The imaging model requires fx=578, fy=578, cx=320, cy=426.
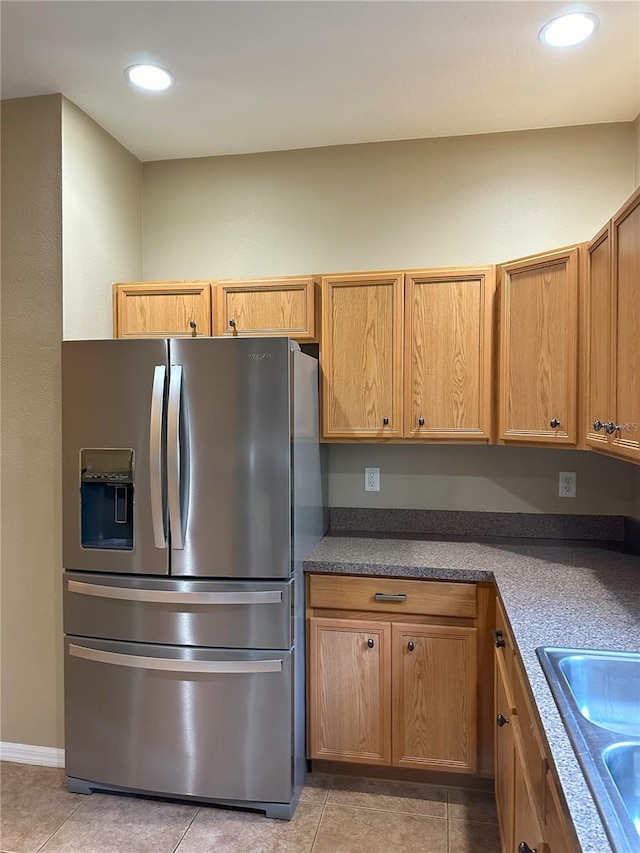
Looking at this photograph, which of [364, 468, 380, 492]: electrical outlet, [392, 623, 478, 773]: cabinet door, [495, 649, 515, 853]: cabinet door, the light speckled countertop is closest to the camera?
the light speckled countertop

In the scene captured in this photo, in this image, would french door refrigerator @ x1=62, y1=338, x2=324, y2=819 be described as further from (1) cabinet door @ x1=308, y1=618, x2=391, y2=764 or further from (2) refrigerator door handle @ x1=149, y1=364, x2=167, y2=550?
(1) cabinet door @ x1=308, y1=618, x2=391, y2=764

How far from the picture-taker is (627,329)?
1697 mm

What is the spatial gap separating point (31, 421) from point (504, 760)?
2.16 metres

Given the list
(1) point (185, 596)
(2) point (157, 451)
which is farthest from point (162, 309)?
(1) point (185, 596)

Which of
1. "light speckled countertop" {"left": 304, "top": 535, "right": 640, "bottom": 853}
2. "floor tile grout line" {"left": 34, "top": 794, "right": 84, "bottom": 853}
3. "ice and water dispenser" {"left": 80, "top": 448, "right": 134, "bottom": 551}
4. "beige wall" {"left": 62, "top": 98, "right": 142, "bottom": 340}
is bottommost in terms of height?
"floor tile grout line" {"left": 34, "top": 794, "right": 84, "bottom": 853}

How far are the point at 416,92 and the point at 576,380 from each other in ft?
4.28

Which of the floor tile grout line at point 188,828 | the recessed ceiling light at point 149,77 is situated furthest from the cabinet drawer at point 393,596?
the recessed ceiling light at point 149,77

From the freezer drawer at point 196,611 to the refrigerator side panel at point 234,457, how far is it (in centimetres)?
6

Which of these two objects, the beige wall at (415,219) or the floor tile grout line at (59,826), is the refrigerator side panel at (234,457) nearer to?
the beige wall at (415,219)

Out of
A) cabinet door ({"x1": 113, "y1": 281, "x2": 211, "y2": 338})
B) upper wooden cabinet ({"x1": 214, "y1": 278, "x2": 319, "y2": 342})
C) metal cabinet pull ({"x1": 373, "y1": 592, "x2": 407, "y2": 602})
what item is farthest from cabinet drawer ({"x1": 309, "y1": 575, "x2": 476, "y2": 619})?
cabinet door ({"x1": 113, "y1": 281, "x2": 211, "y2": 338})

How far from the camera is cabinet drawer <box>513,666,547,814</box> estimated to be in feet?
3.75

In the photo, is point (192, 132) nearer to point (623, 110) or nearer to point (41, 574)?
point (623, 110)

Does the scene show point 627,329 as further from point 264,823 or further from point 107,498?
point 264,823

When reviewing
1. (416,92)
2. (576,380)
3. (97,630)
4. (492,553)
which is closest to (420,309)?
(576,380)
